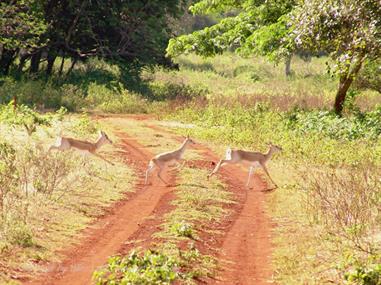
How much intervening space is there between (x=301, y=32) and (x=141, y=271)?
7.40 metres

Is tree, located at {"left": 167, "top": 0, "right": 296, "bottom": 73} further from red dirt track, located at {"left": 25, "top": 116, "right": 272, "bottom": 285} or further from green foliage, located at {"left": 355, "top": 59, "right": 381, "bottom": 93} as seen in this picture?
red dirt track, located at {"left": 25, "top": 116, "right": 272, "bottom": 285}

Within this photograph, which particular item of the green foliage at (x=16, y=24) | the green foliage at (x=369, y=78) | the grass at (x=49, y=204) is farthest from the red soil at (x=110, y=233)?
the green foliage at (x=369, y=78)

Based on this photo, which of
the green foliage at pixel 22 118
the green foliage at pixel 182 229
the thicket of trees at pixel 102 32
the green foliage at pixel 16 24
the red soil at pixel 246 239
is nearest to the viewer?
the red soil at pixel 246 239

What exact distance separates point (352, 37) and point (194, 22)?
6475 centimetres

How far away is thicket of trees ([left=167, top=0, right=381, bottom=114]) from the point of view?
41.5ft

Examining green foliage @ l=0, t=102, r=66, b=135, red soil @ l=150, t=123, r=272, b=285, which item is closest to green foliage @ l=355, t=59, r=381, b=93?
red soil @ l=150, t=123, r=272, b=285

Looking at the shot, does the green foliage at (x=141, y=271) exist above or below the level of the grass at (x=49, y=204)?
above

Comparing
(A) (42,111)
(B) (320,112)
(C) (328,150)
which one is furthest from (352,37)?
(A) (42,111)

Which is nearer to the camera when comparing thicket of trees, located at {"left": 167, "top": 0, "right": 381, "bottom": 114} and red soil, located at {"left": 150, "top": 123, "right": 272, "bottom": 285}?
red soil, located at {"left": 150, "top": 123, "right": 272, "bottom": 285}

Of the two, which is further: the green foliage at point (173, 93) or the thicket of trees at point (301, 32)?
the green foliage at point (173, 93)

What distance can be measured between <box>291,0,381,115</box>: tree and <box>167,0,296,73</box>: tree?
9.16m

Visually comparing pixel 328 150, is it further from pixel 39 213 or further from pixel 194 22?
pixel 194 22

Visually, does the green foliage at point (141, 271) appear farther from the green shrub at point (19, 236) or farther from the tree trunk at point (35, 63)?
the tree trunk at point (35, 63)

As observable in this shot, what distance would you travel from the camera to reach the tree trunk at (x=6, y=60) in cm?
3600
